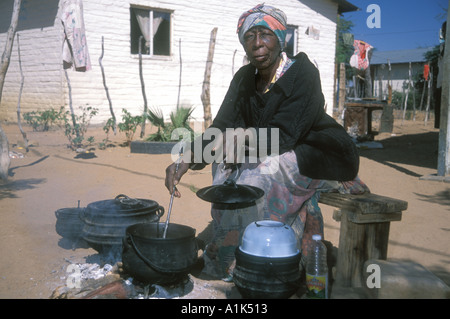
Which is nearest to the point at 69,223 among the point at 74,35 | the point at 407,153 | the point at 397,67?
the point at 74,35

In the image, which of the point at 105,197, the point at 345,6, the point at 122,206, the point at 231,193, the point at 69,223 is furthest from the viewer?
the point at 345,6

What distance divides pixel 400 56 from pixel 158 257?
1454 inches

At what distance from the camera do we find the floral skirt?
8.90 feet

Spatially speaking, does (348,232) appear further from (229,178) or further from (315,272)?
(229,178)

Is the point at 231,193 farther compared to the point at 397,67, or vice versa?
the point at 397,67

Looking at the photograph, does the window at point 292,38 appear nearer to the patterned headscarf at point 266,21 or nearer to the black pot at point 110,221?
the patterned headscarf at point 266,21

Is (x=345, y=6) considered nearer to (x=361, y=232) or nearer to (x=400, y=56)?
(x=361, y=232)

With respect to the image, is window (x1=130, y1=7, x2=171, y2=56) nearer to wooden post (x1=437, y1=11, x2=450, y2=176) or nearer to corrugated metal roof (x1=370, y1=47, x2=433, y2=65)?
wooden post (x1=437, y1=11, x2=450, y2=176)

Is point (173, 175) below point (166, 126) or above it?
below

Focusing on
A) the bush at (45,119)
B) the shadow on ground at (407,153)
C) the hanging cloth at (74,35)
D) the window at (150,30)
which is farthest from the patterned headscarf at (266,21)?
the window at (150,30)

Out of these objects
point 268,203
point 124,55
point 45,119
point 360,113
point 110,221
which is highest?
point 124,55

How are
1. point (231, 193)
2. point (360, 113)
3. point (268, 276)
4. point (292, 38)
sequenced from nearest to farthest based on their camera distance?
point (268, 276)
point (231, 193)
point (360, 113)
point (292, 38)

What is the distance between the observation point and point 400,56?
34.8m
